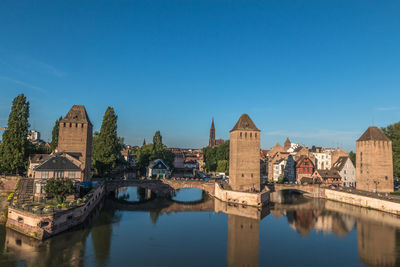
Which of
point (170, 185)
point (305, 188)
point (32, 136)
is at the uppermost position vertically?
point (32, 136)

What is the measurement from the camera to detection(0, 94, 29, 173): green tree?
40222 mm

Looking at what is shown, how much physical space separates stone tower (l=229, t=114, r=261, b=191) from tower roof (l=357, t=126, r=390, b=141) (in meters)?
20.3

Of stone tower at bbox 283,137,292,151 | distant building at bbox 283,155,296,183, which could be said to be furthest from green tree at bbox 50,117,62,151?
stone tower at bbox 283,137,292,151

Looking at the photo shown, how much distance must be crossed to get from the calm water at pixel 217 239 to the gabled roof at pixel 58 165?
6.98m

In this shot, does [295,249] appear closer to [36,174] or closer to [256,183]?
[256,183]

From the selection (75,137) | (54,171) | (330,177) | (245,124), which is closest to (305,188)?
(330,177)

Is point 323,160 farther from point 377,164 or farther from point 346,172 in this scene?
point 377,164

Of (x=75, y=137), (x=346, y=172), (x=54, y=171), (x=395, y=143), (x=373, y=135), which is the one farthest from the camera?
(x=346, y=172)

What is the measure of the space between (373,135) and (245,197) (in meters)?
26.6

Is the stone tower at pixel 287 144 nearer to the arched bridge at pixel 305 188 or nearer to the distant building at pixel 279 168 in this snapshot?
the distant building at pixel 279 168

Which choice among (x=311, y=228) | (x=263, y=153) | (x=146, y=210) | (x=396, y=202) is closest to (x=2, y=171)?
(x=146, y=210)

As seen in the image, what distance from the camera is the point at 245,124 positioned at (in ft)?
163

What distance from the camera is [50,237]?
26109 mm

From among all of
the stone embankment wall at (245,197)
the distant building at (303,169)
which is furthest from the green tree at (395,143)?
the stone embankment wall at (245,197)
